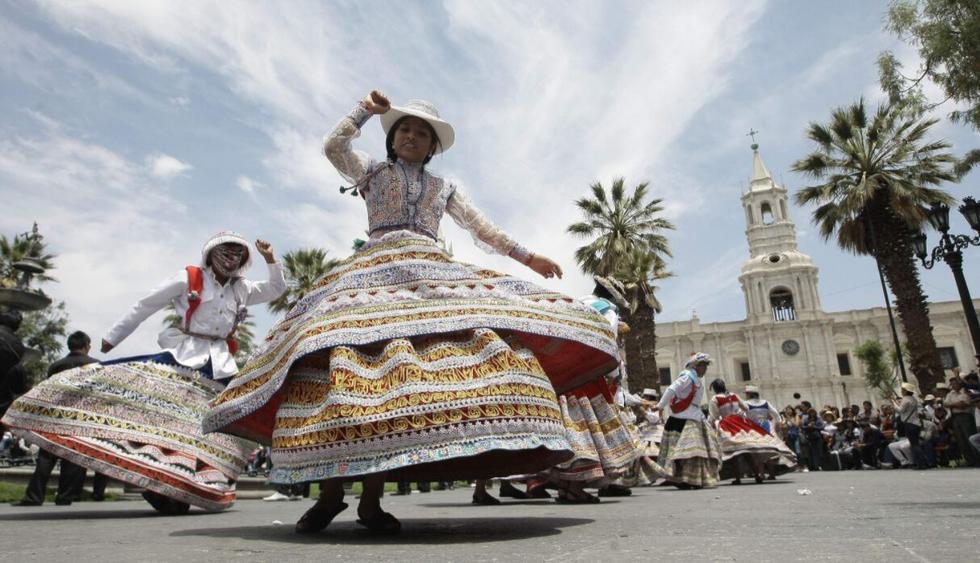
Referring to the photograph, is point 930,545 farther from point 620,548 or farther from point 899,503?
point 899,503

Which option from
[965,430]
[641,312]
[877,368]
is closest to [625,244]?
[641,312]

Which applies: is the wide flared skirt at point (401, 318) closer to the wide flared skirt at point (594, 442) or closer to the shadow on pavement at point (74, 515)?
the shadow on pavement at point (74, 515)

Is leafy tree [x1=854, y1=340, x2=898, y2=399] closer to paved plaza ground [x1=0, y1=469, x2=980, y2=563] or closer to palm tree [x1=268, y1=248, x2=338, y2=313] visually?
palm tree [x1=268, y1=248, x2=338, y2=313]

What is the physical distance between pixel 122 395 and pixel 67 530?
4.86 feet

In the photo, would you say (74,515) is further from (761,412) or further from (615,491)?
Answer: (761,412)

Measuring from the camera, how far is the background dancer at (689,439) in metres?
9.02

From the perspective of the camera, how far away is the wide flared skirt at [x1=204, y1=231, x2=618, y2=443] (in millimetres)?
2938

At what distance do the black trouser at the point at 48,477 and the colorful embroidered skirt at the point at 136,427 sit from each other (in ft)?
4.69

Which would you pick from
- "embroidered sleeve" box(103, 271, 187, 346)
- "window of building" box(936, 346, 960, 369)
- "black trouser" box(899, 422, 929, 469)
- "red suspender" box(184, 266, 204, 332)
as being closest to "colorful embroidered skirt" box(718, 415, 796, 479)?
"black trouser" box(899, 422, 929, 469)

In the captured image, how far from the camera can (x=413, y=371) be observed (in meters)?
2.76

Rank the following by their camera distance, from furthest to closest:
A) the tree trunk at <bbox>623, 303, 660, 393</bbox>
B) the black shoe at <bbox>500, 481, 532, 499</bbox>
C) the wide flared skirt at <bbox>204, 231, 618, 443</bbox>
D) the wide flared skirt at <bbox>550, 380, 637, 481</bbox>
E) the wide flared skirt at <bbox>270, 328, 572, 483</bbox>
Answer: the tree trunk at <bbox>623, 303, 660, 393</bbox> < the black shoe at <bbox>500, 481, 532, 499</bbox> < the wide flared skirt at <bbox>550, 380, 637, 481</bbox> < the wide flared skirt at <bbox>204, 231, 618, 443</bbox> < the wide flared skirt at <bbox>270, 328, 572, 483</bbox>

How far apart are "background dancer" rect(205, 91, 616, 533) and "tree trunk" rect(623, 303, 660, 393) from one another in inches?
829

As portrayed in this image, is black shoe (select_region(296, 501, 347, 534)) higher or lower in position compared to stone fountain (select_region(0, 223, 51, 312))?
lower

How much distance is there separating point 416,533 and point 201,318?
3065 millimetres
